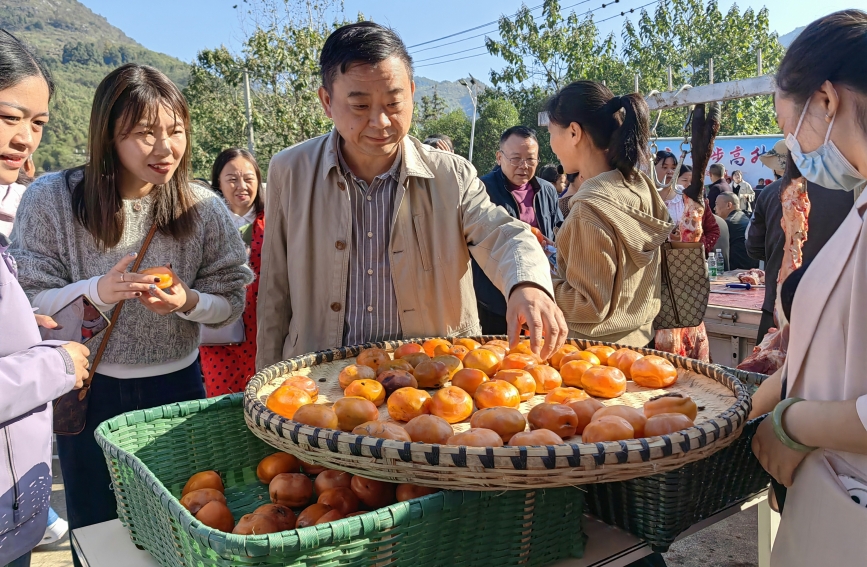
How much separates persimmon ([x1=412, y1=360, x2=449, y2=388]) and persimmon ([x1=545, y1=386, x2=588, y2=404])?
299 mm

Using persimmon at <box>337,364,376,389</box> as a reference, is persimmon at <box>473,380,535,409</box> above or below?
below

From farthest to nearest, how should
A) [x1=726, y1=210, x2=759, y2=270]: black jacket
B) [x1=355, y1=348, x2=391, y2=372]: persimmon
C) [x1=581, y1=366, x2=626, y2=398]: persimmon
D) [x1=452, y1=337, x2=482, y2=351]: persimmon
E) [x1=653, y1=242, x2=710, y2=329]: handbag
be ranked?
[x1=726, y1=210, x2=759, y2=270]: black jacket
[x1=653, y1=242, x2=710, y2=329]: handbag
[x1=452, y1=337, x2=482, y2=351]: persimmon
[x1=355, y1=348, x2=391, y2=372]: persimmon
[x1=581, y1=366, x2=626, y2=398]: persimmon

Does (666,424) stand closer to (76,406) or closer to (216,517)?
(216,517)

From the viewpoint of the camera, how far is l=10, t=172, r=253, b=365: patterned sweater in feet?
6.88

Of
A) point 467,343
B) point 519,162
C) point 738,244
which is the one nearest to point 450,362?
point 467,343

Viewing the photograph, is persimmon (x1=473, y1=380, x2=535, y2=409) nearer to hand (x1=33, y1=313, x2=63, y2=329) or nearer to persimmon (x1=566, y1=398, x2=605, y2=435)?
persimmon (x1=566, y1=398, x2=605, y2=435)

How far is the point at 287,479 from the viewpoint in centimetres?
149

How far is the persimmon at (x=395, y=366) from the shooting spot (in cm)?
182

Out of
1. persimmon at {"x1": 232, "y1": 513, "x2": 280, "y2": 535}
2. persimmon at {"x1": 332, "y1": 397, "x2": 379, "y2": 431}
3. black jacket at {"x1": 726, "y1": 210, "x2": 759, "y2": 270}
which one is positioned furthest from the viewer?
black jacket at {"x1": 726, "y1": 210, "x2": 759, "y2": 270}

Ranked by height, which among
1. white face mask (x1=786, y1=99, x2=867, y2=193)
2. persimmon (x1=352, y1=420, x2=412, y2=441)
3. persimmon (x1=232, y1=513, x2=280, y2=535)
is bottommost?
persimmon (x1=232, y1=513, x2=280, y2=535)

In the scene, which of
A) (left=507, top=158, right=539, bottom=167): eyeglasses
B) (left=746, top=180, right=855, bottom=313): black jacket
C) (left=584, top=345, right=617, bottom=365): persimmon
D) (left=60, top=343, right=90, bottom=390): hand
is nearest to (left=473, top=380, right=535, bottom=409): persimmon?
(left=584, top=345, right=617, bottom=365): persimmon

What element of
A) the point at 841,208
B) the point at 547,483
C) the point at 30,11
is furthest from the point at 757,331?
the point at 30,11

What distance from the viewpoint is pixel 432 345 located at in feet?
6.98

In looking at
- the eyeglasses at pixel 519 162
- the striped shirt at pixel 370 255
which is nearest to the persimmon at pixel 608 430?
the striped shirt at pixel 370 255
